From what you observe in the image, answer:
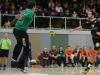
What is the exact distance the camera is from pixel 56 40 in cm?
2880

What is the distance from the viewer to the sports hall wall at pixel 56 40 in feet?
92.6

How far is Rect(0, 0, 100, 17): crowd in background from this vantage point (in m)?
28.3

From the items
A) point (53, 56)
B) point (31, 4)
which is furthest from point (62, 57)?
point (31, 4)

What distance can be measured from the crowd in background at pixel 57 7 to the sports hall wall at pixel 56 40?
1465 mm

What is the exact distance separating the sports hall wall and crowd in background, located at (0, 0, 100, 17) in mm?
1465

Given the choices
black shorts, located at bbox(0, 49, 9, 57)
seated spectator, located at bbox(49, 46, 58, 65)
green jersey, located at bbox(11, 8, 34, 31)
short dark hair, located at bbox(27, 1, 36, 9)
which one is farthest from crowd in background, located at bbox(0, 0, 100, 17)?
short dark hair, located at bbox(27, 1, 36, 9)

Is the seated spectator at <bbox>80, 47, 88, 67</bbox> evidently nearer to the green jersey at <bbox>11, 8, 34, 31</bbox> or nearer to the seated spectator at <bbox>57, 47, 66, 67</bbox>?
the seated spectator at <bbox>57, 47, 66, 67</bbox>

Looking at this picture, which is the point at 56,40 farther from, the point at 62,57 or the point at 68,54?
the point at 62,57

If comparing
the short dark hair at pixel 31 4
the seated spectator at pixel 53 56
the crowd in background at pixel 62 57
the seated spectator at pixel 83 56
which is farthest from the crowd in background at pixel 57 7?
the short dark hair at pixel 31 4

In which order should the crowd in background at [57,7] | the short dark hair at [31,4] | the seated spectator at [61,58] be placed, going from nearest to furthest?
the short dark hair at [31,4], the seated spectator at [61,58], the crowd in background at [57,7]

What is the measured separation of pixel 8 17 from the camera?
2655 cm

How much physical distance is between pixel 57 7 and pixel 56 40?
2.54m

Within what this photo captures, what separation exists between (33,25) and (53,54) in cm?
244

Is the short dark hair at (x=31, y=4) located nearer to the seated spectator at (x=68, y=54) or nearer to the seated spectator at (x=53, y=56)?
the seated spectator at (x=53, y=56)
